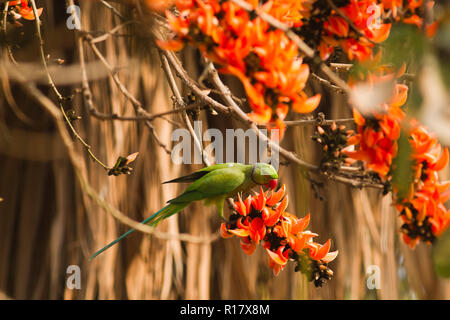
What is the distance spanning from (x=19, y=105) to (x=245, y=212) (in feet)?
4.13

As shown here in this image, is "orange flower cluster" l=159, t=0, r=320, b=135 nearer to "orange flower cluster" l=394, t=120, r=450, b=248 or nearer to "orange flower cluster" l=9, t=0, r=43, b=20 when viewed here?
"orange flower cluster" l=394, t=120, r=450, b=248

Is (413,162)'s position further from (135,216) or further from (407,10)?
(135,216)

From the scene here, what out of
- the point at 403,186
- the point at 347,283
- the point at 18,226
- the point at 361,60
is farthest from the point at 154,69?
the point at 403,186

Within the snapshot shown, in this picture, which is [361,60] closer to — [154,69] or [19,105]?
[154,69]

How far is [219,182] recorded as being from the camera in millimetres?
822

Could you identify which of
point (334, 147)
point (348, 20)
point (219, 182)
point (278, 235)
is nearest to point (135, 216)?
point (219, 182)

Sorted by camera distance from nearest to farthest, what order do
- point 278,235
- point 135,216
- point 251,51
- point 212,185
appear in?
1. point 251,51
2. point 278,235
3. point 212,185
4. point 135,216

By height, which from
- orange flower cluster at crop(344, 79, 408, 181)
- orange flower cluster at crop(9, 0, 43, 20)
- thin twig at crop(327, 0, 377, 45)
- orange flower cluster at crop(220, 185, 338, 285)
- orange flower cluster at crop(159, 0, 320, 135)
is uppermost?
orange flower cluster at crop(9, 0, 43, 20)

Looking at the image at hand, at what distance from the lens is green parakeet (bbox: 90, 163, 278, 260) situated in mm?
815

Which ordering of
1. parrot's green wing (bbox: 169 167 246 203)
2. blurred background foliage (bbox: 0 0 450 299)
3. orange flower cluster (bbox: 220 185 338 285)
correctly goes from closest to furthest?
orange flower cluster (bbox: 220 185 338 285)
parrot's green wing (bbox: 169 167 246 203)
blurred background foliage (bbox: 0 0 450 299)

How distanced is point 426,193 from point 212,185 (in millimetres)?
352

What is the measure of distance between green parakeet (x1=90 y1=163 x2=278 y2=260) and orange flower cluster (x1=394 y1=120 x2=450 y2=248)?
29 cm

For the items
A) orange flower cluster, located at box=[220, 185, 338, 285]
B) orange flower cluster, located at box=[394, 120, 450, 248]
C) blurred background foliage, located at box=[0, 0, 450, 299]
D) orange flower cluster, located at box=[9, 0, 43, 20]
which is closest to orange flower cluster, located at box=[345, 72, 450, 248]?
orange flower cluster, located at box=[394, 120, 450, 248]

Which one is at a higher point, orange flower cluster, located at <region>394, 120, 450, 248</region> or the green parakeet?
the green parakeet
